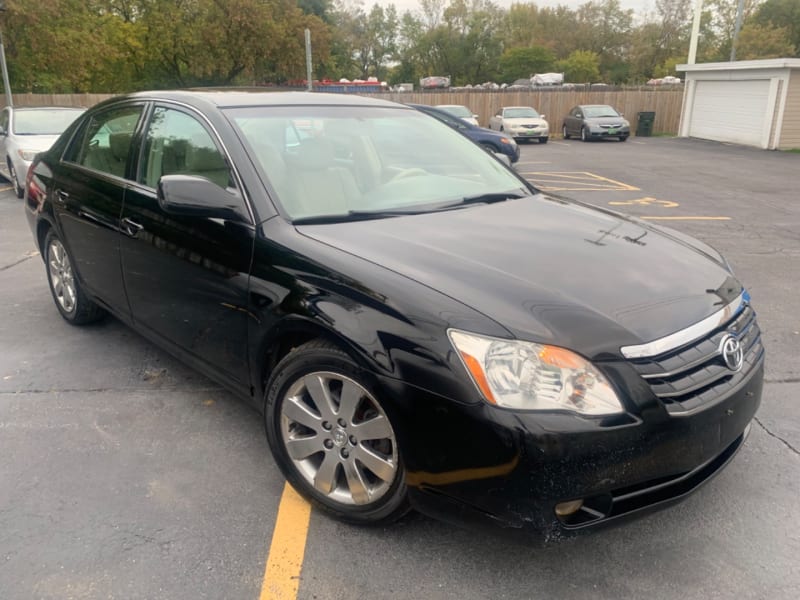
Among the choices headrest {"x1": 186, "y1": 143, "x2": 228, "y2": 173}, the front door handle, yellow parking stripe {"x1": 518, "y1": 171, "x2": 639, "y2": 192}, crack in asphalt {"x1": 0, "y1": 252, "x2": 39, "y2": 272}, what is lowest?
yellow parking stripe {"x1": 518, "y1": 171, "x2": 639, "y2": 192}

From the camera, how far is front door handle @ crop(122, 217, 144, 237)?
3.49m

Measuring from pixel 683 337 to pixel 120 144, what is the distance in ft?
10.7

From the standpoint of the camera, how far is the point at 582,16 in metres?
71.6

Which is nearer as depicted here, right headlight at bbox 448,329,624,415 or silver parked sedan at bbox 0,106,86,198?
right headlight at bbox 448,329,624,415

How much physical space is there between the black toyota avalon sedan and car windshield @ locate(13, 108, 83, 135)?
27.7 ft

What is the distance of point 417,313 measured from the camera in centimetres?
223

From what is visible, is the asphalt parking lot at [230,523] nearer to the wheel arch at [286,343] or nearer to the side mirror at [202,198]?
the wheel arch at [286,343]

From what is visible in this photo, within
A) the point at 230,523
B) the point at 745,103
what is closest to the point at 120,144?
the point at 230,523

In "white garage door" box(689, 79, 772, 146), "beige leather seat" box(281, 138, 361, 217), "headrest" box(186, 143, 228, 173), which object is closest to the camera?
"beige leather seat" box(281, 138, 361, 217)

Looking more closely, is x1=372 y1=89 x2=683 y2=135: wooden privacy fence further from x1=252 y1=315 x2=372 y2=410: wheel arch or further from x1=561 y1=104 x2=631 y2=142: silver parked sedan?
x1=252 y1=315 x2=372 y2=410: wheel arch

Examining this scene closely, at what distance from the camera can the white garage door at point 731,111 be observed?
74.6ft

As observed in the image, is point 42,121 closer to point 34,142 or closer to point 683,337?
point 34,142

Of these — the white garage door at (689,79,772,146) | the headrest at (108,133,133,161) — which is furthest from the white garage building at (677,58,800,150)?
the headrest at (108,133,133,161)

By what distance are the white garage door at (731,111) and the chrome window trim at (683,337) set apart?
23.4 metres
